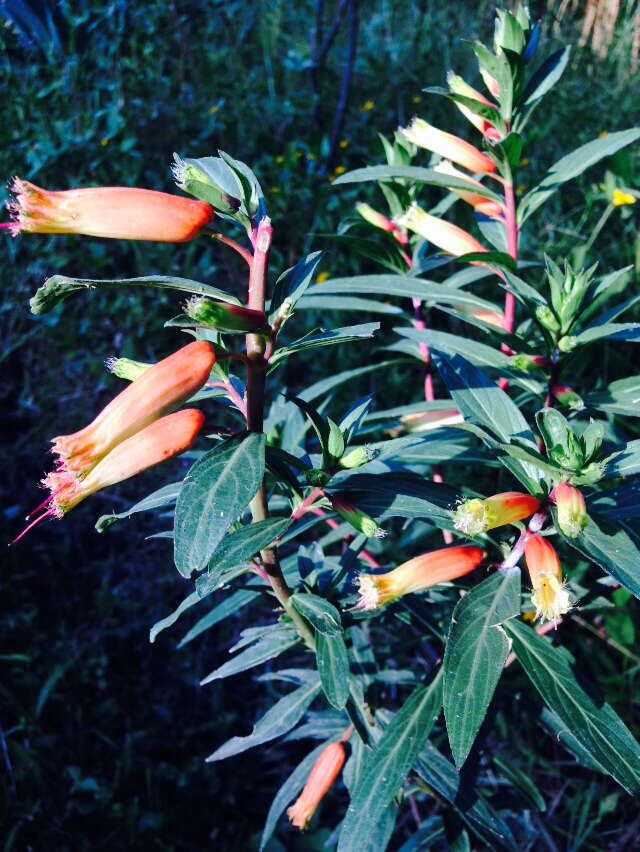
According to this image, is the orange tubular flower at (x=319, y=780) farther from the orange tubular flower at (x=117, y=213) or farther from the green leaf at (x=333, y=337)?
the orange tubular flower at (x=117, y=213)

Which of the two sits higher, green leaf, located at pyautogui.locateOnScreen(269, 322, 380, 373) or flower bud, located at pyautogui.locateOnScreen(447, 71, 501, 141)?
flower bud, located at pyautogui.locateOnScreen(447, 71, 501, 141)

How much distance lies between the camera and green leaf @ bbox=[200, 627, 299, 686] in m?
1.29

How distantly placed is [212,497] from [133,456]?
0.41 feet

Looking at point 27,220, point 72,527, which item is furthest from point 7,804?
point 27,220

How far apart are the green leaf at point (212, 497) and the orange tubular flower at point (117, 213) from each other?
27 cm

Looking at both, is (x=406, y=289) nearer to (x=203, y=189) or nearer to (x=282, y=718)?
(x=203, y=189)

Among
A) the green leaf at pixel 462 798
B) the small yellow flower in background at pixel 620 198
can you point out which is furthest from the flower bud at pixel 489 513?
the small yellow flower in background at pixel 620 198

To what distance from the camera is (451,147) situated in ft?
4.66

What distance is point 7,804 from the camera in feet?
6.41

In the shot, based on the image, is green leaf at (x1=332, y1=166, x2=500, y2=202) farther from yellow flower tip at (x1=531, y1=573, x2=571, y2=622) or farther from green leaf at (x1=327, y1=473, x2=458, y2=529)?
yellow flower tip at (x1=531, y1=573, x2=571, y2=622)

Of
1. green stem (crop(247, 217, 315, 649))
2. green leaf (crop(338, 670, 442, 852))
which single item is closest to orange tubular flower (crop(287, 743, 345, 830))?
green leaf (crop(338, 670, 442, 852))

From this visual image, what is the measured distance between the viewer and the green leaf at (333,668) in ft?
3.54

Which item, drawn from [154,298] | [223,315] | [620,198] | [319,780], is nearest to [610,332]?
[223,315]

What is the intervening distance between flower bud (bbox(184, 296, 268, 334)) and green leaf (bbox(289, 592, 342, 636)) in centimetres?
45
